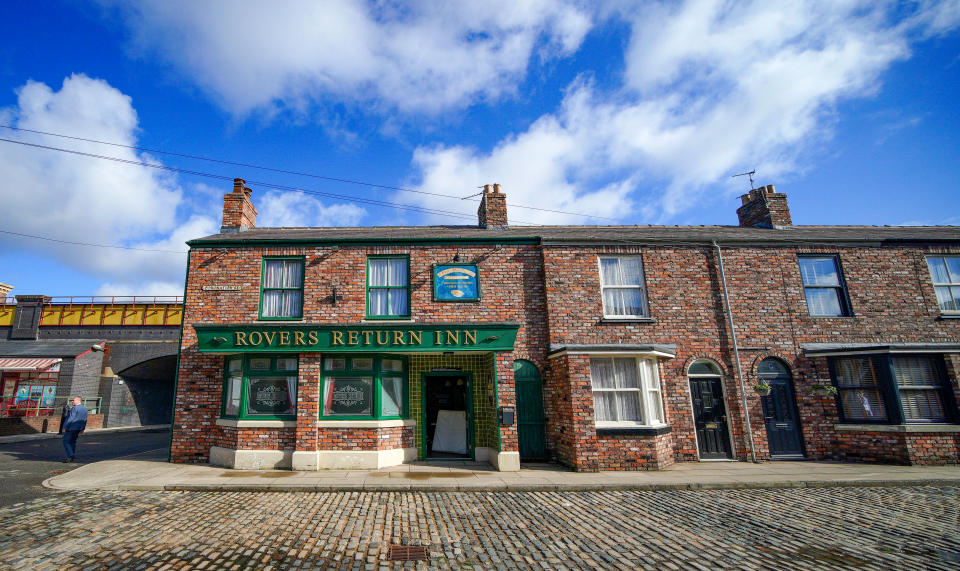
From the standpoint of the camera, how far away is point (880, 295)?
12547 millimetres

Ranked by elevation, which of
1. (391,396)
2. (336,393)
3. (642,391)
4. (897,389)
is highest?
(336,393)

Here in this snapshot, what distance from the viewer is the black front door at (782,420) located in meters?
11.5

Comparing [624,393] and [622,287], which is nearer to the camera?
[624,393]

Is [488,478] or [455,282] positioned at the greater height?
[455,282]

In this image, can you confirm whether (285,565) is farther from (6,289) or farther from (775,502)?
(6,289)

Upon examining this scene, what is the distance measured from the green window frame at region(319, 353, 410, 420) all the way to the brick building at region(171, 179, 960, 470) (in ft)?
0.17

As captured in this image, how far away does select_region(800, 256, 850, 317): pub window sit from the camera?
41.3ft

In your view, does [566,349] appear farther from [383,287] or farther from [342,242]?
[342,242]

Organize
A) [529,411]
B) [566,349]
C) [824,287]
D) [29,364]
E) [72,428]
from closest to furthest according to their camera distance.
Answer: [566,349] → [529,411] → [72,428] → [824,287] → [29,364]

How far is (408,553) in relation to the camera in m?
5.41

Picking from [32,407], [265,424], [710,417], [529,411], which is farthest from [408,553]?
[32,407]

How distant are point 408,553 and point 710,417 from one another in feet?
31.7

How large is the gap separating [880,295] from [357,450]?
51.4 ft

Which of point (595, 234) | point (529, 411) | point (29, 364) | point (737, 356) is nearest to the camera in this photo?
point (529, 411)
